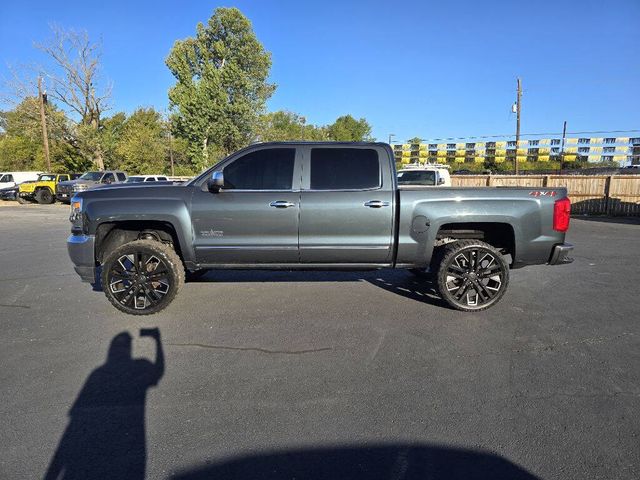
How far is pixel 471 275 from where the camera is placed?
15.5ft

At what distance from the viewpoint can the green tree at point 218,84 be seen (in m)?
33.4

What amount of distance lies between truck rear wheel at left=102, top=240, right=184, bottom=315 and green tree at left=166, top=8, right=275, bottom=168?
3133 centimetres

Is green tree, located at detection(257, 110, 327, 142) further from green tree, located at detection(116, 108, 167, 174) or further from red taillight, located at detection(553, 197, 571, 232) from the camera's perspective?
red taillight, located at detection(553, 197, 571, 232)

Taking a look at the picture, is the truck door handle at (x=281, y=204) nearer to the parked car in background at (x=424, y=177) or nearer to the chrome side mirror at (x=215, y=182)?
the chrome side mirror at (x=215, y=182)

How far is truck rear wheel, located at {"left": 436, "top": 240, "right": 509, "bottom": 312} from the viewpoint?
4.72 meters

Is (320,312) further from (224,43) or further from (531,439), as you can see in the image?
(224,43)

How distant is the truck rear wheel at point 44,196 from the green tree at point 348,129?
2099 inches

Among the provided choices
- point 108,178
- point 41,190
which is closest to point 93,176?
point 108,178

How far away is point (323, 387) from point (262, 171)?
269 cm

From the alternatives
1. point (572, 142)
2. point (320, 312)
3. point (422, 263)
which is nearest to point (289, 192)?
point (320, 312)

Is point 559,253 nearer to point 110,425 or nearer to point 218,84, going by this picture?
point 110,425

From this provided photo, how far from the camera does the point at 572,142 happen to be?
88375mm

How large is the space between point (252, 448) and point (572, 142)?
105 metres

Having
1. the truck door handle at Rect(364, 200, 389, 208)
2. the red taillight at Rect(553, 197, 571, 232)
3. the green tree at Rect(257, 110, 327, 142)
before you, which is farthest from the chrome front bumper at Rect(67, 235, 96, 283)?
the green tree at Rect(257, 110, 327, 142)
